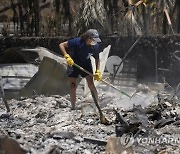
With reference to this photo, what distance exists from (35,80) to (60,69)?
1.97ft

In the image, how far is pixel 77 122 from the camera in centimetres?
763

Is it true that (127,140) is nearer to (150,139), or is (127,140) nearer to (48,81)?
(150,139)

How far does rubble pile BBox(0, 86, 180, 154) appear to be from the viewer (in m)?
6.19

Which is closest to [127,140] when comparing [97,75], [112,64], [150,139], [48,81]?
[150,139]

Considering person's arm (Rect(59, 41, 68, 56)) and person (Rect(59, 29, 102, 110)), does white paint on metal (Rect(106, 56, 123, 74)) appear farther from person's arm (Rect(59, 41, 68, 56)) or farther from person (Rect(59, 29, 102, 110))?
person's arm (Rect(59, 41, 68, 56))

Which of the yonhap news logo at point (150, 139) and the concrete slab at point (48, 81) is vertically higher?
the concrete slab at point (48, 81)

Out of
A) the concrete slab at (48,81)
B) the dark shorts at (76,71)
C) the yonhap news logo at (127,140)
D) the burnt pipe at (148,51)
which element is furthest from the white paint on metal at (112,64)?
the yonhap news logo at (127,140)

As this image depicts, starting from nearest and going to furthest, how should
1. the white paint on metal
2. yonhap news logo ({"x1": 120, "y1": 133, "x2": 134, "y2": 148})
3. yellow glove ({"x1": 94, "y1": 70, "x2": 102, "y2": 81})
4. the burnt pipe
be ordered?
yonhap news logo ({"x1": 120, "y1": 133, "x2": 134, "y2": 148}) → yellow glove ({"x1": 94, "y1": 70, "x2": 102, "y2": 81}) → the white paint on metal → the burnt pipe

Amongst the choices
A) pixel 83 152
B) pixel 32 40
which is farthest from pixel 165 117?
pixel 32 40

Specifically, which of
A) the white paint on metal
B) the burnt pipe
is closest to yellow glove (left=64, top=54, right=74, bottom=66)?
the white paint on metal

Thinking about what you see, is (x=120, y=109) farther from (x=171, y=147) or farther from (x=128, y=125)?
(x=171, y=147)

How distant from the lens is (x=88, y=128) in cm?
723

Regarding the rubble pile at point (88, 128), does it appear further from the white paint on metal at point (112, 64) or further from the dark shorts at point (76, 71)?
the white paint on metal at point (112, 64)

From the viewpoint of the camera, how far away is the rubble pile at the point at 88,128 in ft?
20.3
